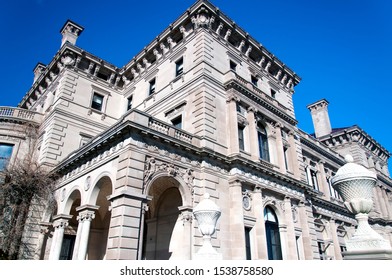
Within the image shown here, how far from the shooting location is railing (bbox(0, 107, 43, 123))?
22.1 m

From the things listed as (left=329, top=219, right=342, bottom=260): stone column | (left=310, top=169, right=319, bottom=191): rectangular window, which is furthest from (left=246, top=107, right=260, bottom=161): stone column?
(left=329, top=219, right=342, bottom=260): stone column

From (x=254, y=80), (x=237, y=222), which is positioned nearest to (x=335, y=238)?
(x=237, y=222)

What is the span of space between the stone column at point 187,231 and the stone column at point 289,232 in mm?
7783

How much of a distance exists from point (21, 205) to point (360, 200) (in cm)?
1770

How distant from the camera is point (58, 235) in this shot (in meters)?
16.3

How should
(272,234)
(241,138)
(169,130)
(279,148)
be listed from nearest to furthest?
(169,130)
(272,234)
(241,138)
(279,148)

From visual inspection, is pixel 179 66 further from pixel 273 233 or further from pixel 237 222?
pixel 273 233

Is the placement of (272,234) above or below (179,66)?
below

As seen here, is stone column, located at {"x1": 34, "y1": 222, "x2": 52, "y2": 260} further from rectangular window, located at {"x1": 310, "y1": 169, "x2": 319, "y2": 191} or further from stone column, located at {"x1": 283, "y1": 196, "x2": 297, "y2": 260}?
rectangular window, located at {"x1": 310, "y1": 169, "x2": 319, "y2": 191}

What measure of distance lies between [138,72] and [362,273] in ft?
79.8

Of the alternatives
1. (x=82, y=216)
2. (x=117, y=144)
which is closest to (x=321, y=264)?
(x=117, y=144)

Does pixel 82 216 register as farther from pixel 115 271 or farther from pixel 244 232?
pixel 115 271

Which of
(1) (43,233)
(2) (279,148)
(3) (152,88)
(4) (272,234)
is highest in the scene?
(3) (152,88)

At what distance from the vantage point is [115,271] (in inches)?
217
